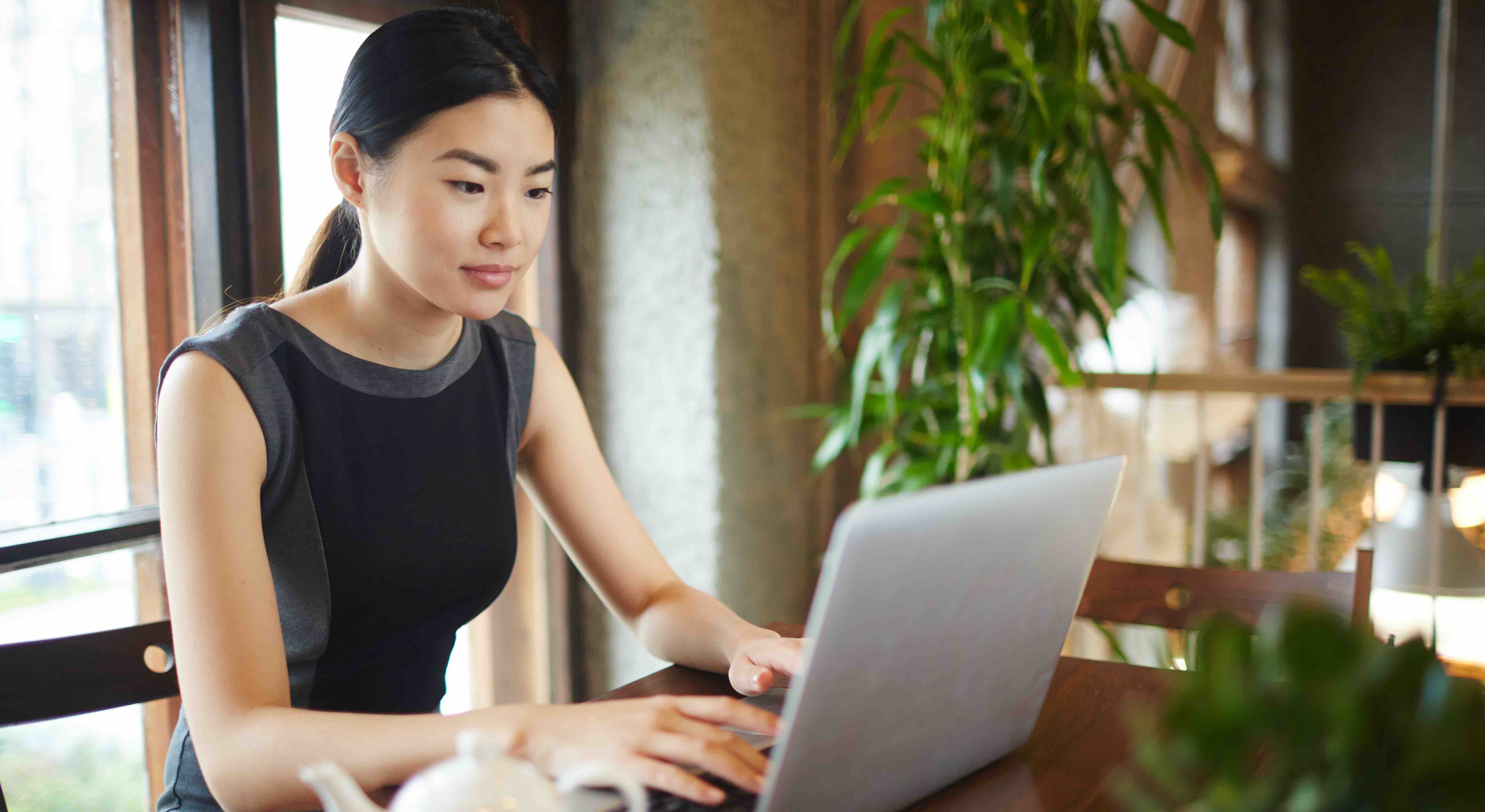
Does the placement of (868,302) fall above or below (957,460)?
above

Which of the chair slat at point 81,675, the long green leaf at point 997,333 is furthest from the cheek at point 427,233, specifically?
the long green leaf at point 997,333

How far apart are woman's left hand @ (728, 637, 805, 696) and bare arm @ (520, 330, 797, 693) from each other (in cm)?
12

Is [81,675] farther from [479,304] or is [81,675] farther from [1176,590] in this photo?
[1176,590]

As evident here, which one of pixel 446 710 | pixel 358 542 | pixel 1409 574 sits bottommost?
pixel 446 710

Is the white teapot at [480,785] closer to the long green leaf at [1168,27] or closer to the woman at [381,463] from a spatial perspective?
the woman at [381,463]

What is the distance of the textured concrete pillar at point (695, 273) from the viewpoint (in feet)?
7.30

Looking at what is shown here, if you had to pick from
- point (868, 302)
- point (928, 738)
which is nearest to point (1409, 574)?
point (868, 302)

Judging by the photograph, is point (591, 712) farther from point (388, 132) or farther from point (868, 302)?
point (868, 302)

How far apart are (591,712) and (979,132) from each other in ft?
5.28

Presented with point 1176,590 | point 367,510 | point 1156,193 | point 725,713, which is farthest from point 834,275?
point 725,713

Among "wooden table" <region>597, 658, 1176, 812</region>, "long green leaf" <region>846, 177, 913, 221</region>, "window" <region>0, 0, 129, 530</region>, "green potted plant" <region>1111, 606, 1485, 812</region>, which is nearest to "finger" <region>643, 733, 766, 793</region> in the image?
"wooden table" <region>597, 658, 1176, 812</region>

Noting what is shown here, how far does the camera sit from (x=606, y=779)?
0.52m

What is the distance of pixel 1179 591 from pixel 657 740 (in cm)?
88

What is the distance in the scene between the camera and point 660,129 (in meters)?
2.24
